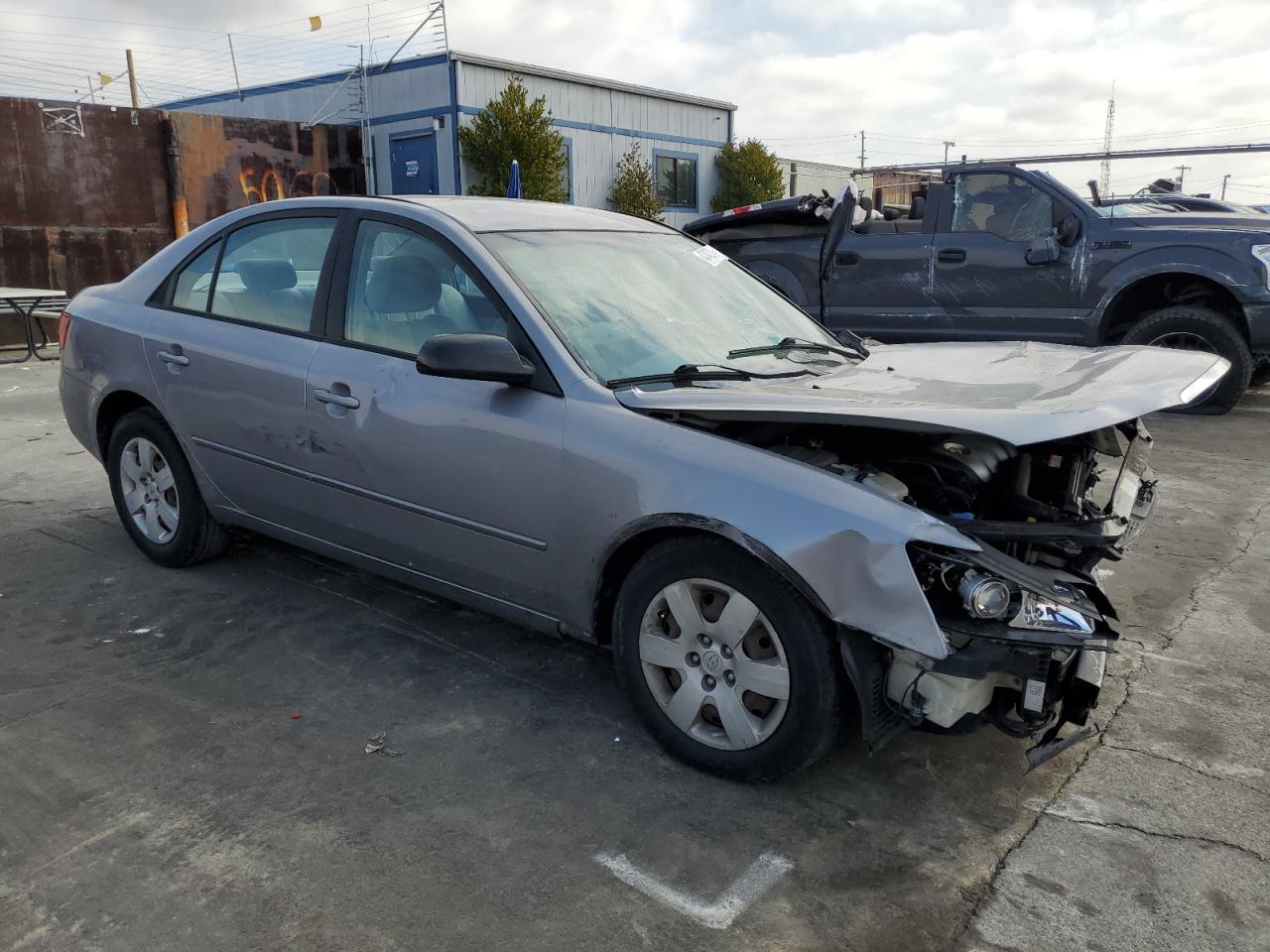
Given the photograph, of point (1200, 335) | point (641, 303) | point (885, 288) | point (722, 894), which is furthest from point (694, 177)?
point (722, 894)

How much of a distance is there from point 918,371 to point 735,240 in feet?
20.8

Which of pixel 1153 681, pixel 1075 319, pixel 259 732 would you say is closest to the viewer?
pixel 259 732

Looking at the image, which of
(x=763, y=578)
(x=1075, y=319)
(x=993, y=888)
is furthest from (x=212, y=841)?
(x=1075, y=319)

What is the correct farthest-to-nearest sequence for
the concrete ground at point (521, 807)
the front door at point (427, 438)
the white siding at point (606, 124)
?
the white siding at point (606, 124) < the front door at point (427, 438) < the concrete ground at point (521, 807)

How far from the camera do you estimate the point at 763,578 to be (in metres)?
2.67

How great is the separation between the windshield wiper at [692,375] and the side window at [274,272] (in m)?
1.41

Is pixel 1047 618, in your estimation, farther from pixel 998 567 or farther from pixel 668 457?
pixel 668 457

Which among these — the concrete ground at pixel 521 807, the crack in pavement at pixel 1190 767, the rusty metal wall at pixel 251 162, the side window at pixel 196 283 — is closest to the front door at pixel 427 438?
the concrete ground at pixel 521 807

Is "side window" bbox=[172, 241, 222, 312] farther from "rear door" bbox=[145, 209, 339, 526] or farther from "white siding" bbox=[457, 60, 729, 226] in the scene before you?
"white siding" bbox=[457, 60, 729, 226]

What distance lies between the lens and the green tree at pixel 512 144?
23.1 m

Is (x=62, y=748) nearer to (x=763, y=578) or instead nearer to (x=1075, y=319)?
(x=763, y=578)

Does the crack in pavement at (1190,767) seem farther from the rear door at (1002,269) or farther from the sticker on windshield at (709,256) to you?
the rear door at (1002,269)

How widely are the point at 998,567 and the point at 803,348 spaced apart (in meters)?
1.55

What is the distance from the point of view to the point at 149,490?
4.62 meters
